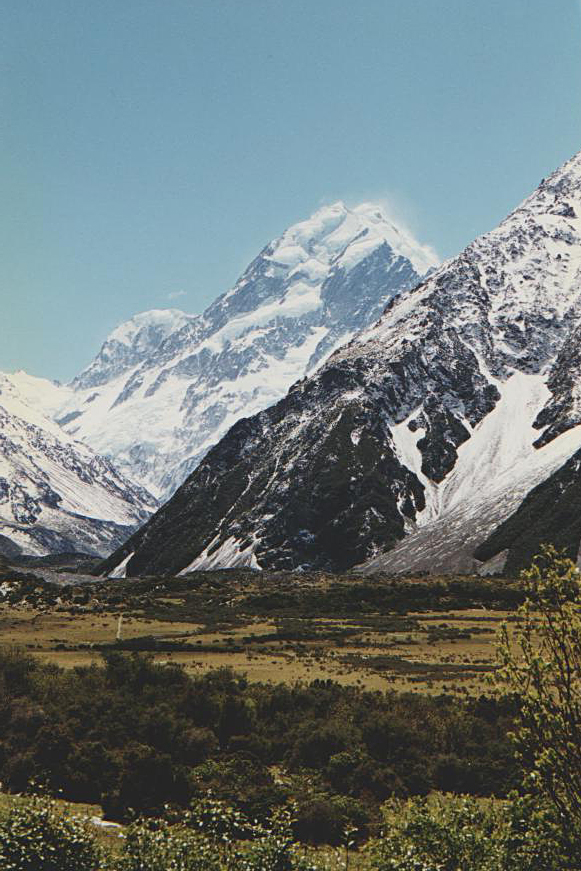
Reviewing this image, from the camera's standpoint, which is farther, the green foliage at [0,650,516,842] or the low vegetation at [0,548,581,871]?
the green foliage at [0,650,516,842]

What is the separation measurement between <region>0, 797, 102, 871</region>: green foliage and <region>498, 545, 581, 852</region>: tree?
49.1ft

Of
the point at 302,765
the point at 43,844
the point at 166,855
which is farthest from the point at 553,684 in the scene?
the point at 302,765

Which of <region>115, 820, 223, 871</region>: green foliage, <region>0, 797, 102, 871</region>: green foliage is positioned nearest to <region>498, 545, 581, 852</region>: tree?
<region>115, 820, 223, 871</region>: green foliage

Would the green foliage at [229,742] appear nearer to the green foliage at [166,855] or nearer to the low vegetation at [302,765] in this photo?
the low vegetation at [302,765]

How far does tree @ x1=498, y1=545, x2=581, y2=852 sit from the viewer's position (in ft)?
70.0

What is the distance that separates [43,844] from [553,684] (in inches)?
661

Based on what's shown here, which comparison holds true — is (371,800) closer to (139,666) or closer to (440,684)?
(139,666)

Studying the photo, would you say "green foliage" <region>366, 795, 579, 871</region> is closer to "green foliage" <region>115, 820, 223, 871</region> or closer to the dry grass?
"green foliage" <region>115, 820, 223, 871</region>

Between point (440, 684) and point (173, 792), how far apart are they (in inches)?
1510

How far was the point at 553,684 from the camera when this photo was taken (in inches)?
861

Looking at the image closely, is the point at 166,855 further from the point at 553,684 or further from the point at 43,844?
the point at 553,684

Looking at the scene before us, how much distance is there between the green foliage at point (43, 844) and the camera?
1025 inches

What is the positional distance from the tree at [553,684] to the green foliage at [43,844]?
49.1 ft

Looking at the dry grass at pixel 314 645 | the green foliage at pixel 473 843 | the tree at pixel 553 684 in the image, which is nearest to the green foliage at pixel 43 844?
the green foliage at pixel 473 843
